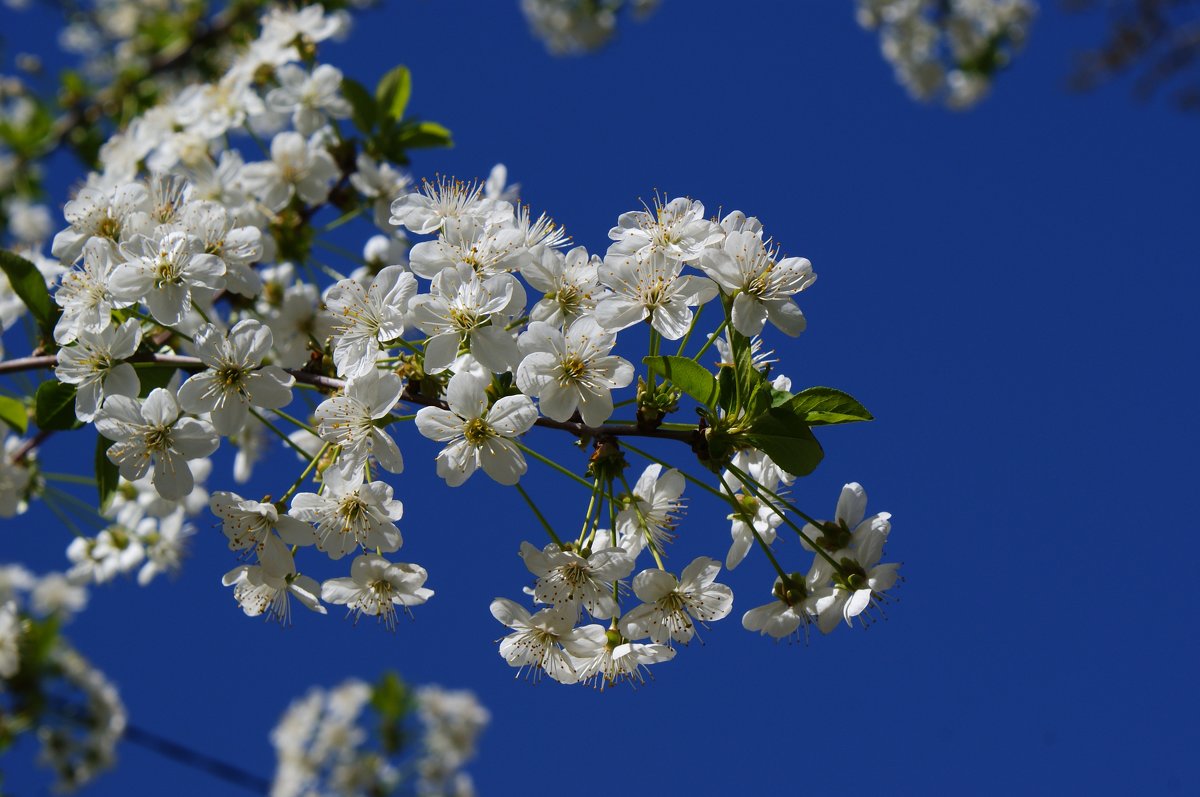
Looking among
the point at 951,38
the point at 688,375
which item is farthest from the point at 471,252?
the point at 951,38

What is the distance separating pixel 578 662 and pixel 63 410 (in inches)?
51.4

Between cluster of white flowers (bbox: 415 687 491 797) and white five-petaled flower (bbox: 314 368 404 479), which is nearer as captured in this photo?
white five-petaled flower (bbox: 314 368 404 479)

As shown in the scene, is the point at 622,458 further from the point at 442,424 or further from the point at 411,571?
the point at 411,571

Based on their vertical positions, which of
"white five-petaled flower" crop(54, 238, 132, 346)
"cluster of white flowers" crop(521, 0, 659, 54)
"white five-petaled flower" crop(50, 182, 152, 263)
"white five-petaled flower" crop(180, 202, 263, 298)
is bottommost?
"white five-petaled flower" crop(54, 238, 132, 346)

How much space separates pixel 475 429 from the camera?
1.94 meters

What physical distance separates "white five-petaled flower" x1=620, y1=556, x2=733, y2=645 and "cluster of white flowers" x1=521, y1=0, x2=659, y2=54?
23.4 ft

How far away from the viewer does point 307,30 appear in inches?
143

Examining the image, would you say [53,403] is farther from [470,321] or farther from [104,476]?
[470,321]

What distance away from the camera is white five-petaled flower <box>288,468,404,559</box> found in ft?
6.70

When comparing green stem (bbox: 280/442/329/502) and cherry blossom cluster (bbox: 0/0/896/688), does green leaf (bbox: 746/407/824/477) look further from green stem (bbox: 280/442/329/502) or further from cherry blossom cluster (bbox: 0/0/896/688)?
green stem (bbox: 280/442/329/502)

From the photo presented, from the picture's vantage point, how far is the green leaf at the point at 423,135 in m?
3.50

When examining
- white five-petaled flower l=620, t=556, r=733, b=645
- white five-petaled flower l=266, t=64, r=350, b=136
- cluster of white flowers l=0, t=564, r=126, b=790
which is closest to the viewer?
white five-petaled flower l=620, t=556, r=733, b=645

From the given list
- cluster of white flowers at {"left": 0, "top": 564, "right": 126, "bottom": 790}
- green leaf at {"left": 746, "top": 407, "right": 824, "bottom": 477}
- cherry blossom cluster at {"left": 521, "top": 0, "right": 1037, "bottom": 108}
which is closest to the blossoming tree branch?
green leaf at {"left": 746, "top": 407, "right": 824, "bottom": 477}

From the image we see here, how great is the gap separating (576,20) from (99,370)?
7.36 metres
